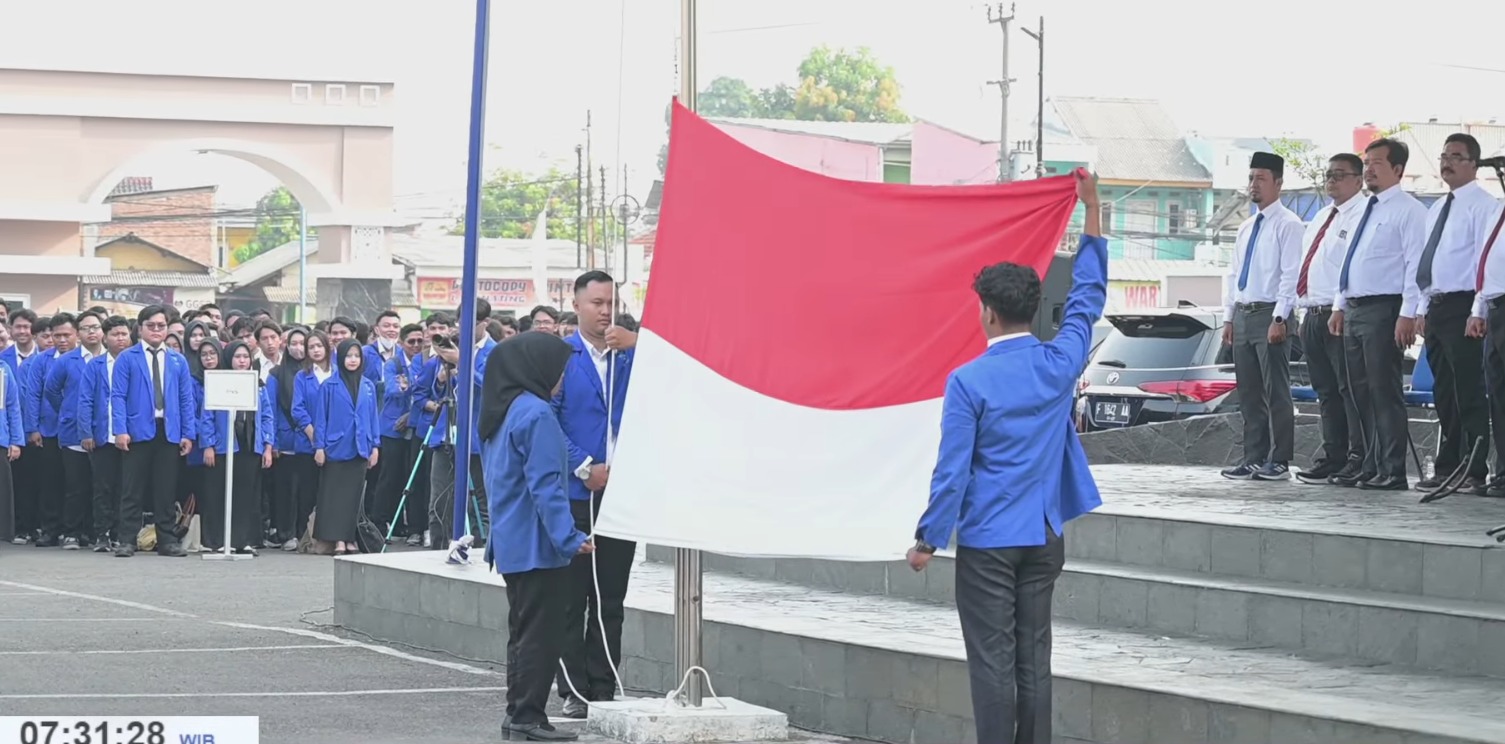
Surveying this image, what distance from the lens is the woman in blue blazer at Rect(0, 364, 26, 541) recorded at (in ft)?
59.0

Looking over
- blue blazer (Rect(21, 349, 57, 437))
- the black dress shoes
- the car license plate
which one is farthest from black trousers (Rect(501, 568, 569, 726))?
blue blazer (Rect(21, 349, 57, 437))

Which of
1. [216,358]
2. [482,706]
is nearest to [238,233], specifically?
[216,358]

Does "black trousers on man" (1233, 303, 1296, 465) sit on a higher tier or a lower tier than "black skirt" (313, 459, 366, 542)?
higher

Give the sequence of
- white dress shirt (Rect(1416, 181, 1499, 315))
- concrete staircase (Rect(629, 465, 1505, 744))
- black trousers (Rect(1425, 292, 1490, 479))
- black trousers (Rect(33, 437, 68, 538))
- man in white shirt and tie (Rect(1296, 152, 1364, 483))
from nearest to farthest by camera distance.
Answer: concrete staircase (Rect(629, 465, 1505, 744))
white dress shirt (Rect(1416, 181, 1499, 315))
black trousers (Rect(1425, 292, 1490, 479))
man in white shirt and tie (Rect(1296, 152, 1364, 483))
black trousers (Rect(33, 437, 68, 538))

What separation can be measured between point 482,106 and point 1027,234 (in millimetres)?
5622

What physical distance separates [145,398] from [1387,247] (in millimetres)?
10972

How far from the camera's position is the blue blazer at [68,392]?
59.6 ft

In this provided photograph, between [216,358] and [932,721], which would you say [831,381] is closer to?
[932,721]

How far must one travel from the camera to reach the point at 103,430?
1789 cm

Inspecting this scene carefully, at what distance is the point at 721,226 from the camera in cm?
836

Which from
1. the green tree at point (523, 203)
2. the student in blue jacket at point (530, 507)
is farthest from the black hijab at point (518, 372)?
the green tree at point (523, 203)

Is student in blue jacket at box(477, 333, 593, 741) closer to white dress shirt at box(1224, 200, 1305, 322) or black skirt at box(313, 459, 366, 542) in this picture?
white dress shirt at box(1224, 200, 1305, 322)

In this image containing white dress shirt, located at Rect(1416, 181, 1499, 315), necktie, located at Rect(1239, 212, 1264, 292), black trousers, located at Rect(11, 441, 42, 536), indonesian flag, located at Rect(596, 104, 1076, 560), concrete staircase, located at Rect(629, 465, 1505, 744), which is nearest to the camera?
concrete staircase, located at Rect(629, 465, 1505, 744)
